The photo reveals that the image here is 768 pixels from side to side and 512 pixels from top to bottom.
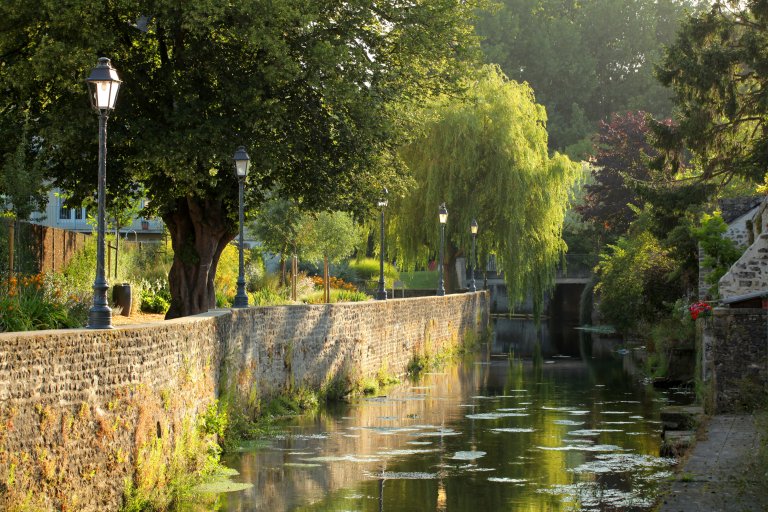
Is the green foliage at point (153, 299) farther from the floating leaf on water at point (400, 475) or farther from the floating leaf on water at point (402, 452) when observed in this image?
the floating leaf on water at point (400, 475)

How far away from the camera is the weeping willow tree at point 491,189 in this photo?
140ft

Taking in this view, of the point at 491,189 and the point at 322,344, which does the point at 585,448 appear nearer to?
the point at 322,344

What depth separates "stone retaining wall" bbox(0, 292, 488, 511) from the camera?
1014 cm

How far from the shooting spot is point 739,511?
11117mm

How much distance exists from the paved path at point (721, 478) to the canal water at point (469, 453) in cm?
63

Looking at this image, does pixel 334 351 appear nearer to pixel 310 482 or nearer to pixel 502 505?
pixel 310 482

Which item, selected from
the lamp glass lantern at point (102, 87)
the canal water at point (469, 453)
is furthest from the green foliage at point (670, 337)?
the lamp glass lantern at point (102, 87)

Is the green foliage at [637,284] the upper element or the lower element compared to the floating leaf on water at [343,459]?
upper

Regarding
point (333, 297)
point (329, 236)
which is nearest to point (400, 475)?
point (333, 297)

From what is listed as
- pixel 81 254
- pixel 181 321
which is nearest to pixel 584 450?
pixel 181 321

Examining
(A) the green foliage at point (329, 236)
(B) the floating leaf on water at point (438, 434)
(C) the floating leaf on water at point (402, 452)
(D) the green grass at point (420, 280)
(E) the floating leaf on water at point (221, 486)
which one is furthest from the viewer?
(D) the green grass at point (420, 280)

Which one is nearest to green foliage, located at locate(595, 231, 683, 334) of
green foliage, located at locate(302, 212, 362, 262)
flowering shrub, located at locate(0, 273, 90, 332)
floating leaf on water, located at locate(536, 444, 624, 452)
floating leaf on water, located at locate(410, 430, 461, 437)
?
green foliage, located at locate(302, 212, 362, 262)

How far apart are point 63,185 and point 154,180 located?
1902mm

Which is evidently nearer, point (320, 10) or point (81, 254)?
point (320, 10)
